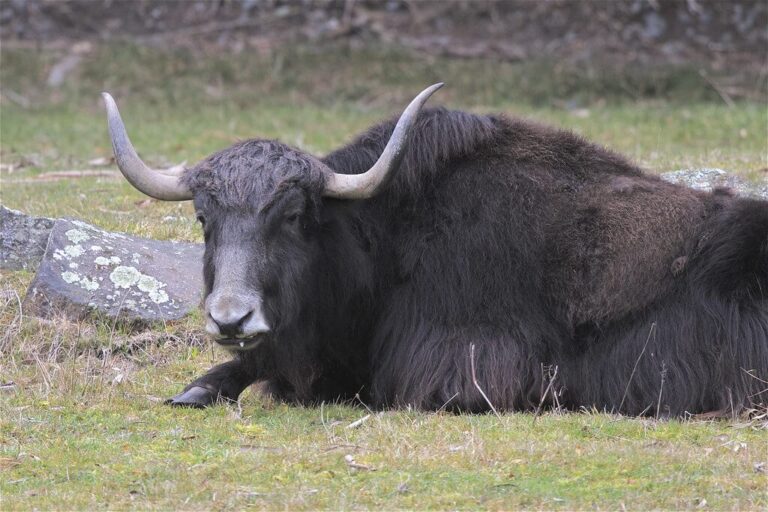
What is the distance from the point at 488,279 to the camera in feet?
23.1

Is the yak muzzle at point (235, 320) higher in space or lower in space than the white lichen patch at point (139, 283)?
higher

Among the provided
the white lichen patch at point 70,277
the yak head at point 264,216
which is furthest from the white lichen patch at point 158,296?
the yak head at point 264,216

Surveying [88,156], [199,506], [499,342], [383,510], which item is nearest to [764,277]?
[499,342]

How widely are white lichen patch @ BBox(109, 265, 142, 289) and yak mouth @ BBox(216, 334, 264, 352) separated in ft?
7.90

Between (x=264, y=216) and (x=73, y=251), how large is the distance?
2497mm

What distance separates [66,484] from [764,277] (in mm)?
3856

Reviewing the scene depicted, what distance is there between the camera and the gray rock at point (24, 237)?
9.25m

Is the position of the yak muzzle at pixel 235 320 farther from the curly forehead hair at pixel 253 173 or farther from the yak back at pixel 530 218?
the yak back at pixel 530 218

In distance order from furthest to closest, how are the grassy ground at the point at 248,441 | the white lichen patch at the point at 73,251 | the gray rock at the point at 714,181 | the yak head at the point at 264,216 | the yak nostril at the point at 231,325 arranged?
the gray rock at the point at 714,181 < the white lichen patch at the point at 73,251 < the yak head at the point at 264,216 < the yak nostril at the point at 231,325 < the grassy ground at the point at 248,441

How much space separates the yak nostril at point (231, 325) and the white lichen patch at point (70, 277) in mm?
2610

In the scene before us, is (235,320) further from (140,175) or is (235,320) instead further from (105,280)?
(105,280)

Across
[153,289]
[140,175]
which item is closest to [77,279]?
[153,289]

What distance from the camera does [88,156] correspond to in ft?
51.1

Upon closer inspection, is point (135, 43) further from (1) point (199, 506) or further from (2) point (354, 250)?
(1) point (199, 506)
